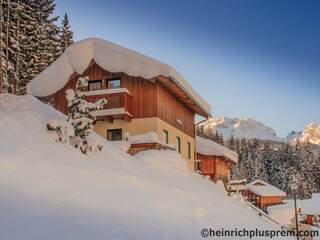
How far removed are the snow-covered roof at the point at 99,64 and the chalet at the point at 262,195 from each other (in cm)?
3763

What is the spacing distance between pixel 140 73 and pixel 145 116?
99.4 inches

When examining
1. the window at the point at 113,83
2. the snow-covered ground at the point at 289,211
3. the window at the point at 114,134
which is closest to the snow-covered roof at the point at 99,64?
the window at the point at 113,83

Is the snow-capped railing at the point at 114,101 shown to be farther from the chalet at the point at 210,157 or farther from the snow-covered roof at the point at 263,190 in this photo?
the snow-covered roof at the point at 263,190

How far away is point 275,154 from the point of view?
96625 millimetres

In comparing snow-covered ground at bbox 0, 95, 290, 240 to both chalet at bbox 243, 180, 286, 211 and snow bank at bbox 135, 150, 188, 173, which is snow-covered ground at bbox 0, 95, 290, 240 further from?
chalet at bbox 243, 180, 286, 211

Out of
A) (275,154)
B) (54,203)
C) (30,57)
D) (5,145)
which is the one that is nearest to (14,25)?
(30,57)

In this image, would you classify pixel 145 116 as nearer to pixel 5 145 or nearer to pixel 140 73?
pixel 140 73

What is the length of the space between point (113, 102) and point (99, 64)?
270 centimetres

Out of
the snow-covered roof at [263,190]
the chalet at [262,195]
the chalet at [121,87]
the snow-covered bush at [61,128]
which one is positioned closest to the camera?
the snow-covered bush at [61,128]

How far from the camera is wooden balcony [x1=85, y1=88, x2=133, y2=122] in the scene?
67.7ft

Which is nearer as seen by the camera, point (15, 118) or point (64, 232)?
point (64, 232)

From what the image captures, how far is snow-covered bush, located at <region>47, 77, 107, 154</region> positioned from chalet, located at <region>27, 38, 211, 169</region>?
26.5 feet

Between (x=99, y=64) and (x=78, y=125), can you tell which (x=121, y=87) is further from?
(x=78, y=125)

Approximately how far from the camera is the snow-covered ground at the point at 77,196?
647 centimetres
